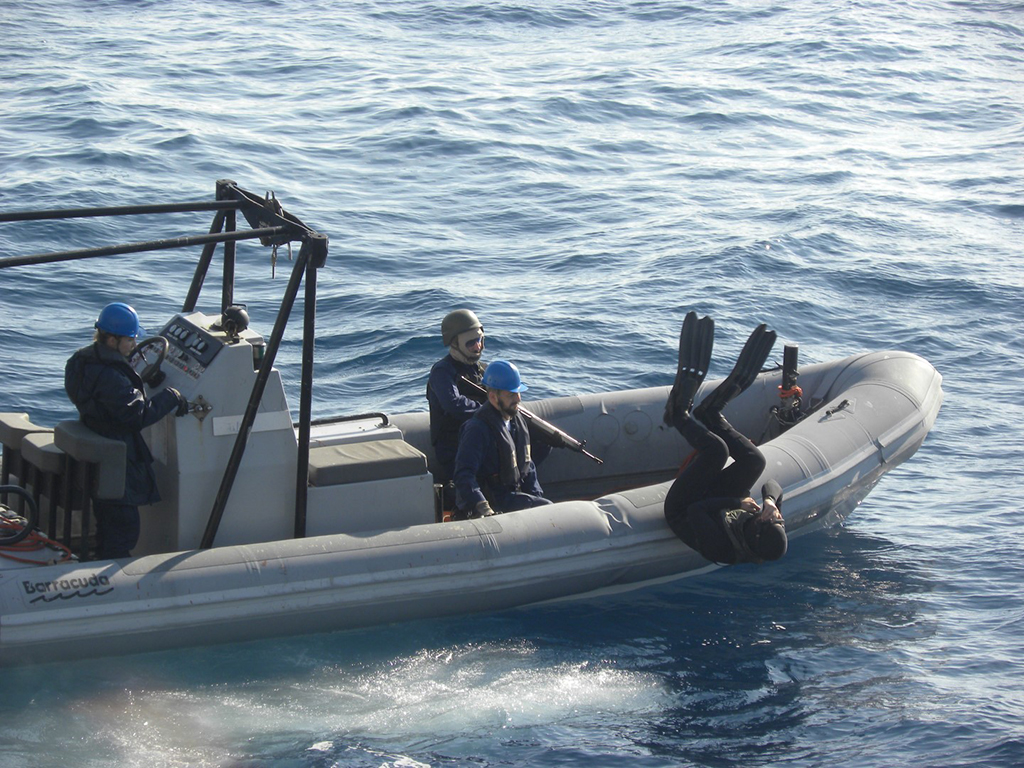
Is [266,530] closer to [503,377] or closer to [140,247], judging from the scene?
[503,377]

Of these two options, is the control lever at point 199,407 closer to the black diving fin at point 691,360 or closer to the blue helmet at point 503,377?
the blue helmet at point 503,377

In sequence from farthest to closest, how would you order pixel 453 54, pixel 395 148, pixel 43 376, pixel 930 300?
1. pixel 453 54
2. pixel 395 148
3. pixel 930 300
4. pixel 43 376

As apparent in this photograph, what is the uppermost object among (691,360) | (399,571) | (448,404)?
(691,360)

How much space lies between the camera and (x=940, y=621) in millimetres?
6164

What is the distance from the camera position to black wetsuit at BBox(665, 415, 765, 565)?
5938 millimetres

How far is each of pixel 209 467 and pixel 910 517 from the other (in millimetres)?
4255

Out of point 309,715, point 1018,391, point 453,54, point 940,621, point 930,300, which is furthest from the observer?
point 453,54

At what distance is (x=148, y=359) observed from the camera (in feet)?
18.8

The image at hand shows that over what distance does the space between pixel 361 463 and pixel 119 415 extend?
1.18m

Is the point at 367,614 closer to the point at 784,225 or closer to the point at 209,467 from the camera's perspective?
the point at 209,467

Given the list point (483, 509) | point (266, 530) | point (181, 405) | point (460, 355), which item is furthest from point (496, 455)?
point (181, 405)

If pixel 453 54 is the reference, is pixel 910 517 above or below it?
below

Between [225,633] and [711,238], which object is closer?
[225,633]

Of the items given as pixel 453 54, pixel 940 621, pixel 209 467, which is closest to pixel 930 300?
pixel 940 621
